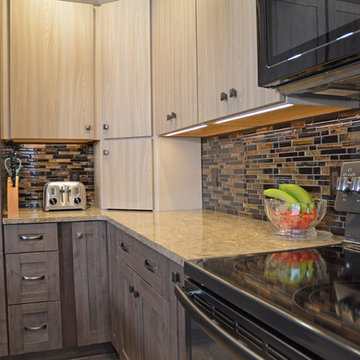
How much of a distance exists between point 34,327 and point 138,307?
96cm

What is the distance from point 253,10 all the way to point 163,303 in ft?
3.61

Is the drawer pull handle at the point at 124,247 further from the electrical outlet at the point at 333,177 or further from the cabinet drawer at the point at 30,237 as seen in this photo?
the electrical outlet at the point at 333,177

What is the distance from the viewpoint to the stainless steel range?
0.66m

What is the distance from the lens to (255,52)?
4.81 ft

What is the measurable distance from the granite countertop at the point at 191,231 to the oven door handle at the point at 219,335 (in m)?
0.18

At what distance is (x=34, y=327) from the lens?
247 cm

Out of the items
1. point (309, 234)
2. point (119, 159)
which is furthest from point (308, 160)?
point (119, 159)

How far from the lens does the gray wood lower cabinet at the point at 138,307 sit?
1.48 metres

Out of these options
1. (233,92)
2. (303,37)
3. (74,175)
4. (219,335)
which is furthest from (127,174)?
(219,335)

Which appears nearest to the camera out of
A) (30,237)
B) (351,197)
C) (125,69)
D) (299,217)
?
(351,197)

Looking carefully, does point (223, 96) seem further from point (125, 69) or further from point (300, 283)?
point (125, 69)

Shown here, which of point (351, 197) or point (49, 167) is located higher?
point (49, 167)

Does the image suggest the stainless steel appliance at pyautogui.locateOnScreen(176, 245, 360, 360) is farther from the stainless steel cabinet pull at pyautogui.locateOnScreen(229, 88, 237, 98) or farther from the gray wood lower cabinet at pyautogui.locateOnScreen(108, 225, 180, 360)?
the stainless steel cabinet pull at pyautogui.locateOnScreen(229, 88, 237, 98)

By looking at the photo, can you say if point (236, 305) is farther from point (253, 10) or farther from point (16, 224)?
point (16, 224)
